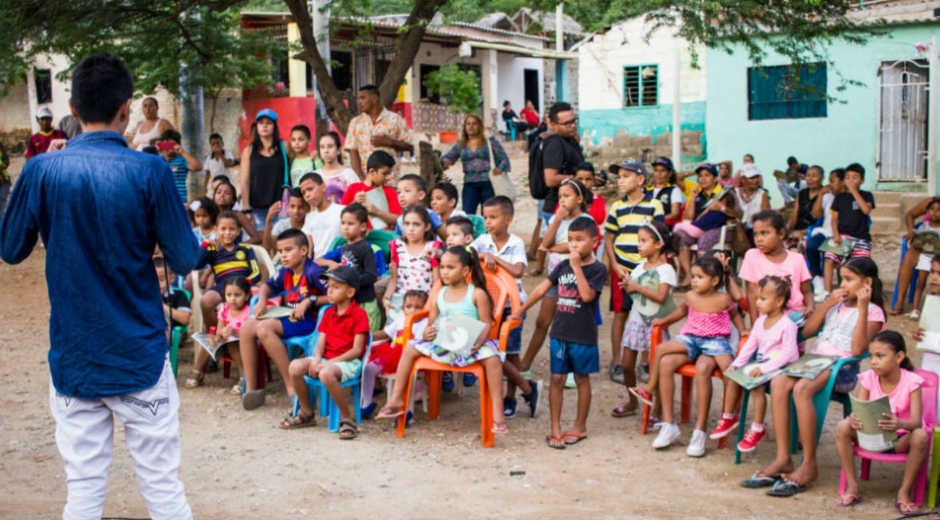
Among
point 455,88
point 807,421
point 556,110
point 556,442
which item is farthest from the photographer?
point 455,88

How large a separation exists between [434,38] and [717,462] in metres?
22.8

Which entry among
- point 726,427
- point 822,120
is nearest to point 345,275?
point 726,427

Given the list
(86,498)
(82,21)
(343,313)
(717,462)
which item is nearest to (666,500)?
(717,462)

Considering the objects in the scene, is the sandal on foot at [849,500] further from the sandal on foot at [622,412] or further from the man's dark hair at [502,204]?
the man's dark hair at [502,204]

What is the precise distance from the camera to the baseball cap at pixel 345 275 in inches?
254

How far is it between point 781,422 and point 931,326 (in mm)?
987

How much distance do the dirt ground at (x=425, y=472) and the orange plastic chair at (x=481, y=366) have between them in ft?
0.37

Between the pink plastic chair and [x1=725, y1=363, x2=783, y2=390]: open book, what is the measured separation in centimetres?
65

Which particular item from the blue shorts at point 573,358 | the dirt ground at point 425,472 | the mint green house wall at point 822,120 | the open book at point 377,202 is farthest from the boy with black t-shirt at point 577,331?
the mint green house wall at point 822,120

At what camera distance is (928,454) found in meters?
4.93

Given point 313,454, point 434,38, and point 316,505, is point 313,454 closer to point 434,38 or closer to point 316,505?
point 316,505

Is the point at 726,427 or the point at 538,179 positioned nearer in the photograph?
the point at 726,427

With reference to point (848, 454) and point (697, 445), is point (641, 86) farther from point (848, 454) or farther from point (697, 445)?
point (848, 454)

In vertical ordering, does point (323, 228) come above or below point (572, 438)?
above
